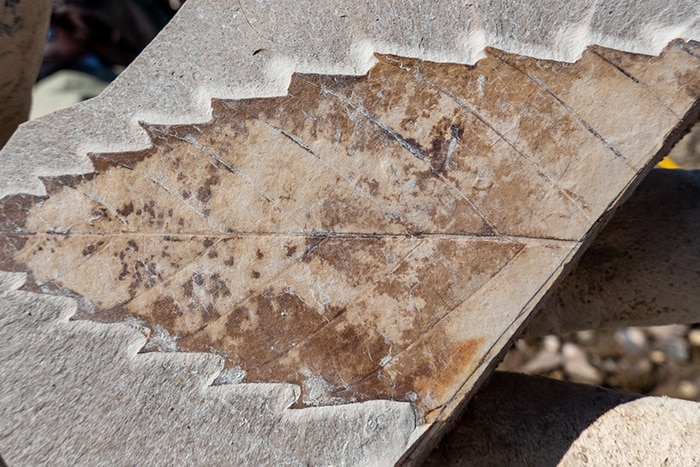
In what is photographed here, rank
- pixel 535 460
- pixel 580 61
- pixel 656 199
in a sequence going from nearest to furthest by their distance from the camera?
1. pixel 580 61
2. pixel 535 460
3. pixel 656 199

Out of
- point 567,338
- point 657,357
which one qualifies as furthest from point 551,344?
point 657,357

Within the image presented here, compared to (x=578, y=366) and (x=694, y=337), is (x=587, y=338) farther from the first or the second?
(x=694, y=337)

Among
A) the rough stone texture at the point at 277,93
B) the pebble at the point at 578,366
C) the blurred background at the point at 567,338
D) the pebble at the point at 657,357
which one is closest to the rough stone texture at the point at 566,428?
the rough stone texture at the point at 277,93

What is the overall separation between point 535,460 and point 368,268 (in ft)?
1.29

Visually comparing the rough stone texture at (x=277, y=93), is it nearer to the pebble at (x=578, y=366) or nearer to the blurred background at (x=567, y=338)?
the blurred background at (x=567, y=338)

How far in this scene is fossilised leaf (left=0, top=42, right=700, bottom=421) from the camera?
25.3 inches

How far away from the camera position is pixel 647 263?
0.97 meters

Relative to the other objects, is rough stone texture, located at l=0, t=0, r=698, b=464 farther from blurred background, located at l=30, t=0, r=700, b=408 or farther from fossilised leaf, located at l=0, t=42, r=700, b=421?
blurred background, located at l=30, t=0, r=700, b=408

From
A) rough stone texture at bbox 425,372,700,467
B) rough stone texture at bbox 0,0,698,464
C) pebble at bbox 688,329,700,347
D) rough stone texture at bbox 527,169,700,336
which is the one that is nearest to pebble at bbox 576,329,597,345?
pebble at bbox 688,329,700,347

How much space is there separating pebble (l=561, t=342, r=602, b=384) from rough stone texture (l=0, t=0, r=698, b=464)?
1302 millimetres

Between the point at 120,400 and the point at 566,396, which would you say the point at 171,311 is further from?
the point at 566,396

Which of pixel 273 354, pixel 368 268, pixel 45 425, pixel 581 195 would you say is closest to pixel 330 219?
pixel 368 268

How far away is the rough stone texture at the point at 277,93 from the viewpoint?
25.1 inches

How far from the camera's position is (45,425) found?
2.26ft
